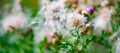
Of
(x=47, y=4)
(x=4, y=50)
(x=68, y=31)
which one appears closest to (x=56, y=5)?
(x=47, y=4)

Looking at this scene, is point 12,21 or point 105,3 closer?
point 105,3

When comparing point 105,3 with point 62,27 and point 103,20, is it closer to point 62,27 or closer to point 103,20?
point 103,20

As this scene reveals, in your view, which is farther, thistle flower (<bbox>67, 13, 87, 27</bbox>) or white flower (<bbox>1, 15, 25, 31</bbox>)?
white flower (<bbox>1, 15, 25, 31</bbox>)

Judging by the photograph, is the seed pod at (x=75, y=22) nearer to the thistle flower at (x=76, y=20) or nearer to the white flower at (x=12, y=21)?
the thistle flower at (x=76, y=20)

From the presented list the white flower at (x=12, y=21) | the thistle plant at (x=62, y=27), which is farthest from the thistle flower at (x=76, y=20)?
the white flower at (x=12, y=21)

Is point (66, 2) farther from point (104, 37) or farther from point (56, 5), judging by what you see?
point (104, 37)

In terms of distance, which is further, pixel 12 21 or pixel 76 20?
pixel 12 21

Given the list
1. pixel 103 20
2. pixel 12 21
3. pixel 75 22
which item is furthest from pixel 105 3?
pixel 12 21

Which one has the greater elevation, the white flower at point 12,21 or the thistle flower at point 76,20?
the white flower at point 12,21

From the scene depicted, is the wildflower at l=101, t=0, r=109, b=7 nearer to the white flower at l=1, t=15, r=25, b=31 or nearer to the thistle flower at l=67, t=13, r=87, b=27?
the thistle flower at l=67, t=13, r=87, b=27

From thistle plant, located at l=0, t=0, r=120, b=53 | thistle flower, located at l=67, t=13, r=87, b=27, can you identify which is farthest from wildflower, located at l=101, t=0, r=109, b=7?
thistle flower, located at l=67, t=13, r=87, b=27

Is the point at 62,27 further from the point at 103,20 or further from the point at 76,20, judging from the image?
the point at 103,20

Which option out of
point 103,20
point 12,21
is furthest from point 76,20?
point 12,21
